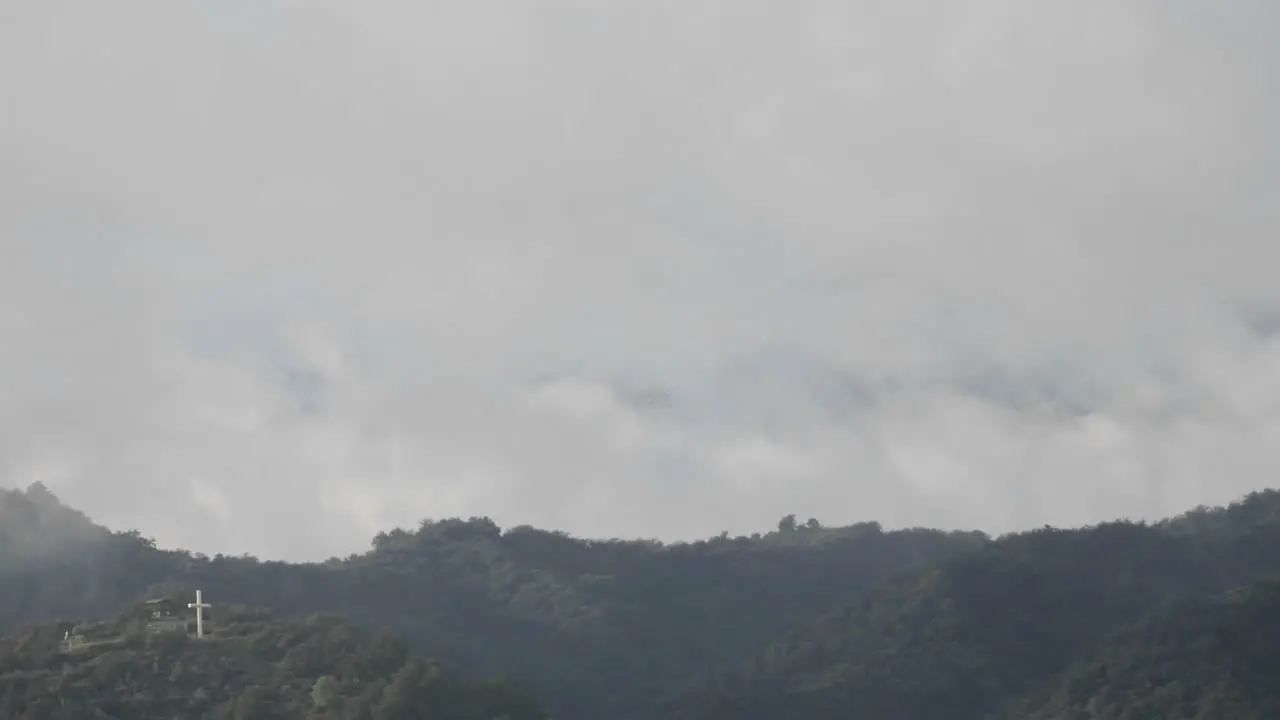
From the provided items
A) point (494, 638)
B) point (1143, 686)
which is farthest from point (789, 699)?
point (494, 638)

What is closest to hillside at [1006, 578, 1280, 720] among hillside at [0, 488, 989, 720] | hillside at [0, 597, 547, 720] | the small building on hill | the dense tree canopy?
the dense tree canopy

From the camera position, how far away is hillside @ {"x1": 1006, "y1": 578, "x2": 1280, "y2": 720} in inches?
2238

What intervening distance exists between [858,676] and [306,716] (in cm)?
3477

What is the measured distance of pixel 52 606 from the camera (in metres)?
84.8

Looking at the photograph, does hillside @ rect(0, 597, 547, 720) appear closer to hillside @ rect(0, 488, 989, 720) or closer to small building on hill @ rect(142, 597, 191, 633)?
small building on hill @ rect(142, 597, 191, 633)

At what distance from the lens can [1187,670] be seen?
59.2 metres

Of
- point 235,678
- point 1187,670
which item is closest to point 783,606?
point 1187,670

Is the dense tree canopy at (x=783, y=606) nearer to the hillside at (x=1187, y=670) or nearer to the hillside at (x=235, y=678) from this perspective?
the hillside at (x=1187, y=670)

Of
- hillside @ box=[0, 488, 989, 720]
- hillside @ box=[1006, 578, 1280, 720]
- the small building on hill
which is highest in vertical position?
hillside @ box=[0, 488, 989, 720]

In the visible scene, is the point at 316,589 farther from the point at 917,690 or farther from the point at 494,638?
the point at 917,690

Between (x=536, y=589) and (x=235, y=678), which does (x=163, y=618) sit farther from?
(x=536, y=589)

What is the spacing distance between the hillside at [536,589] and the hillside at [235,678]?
1033 inches

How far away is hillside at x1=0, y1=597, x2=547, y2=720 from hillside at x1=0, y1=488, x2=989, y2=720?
26.2 metres

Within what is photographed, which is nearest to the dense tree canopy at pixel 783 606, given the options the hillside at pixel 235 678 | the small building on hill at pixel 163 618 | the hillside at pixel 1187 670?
the hillside at pixel 1187 670
